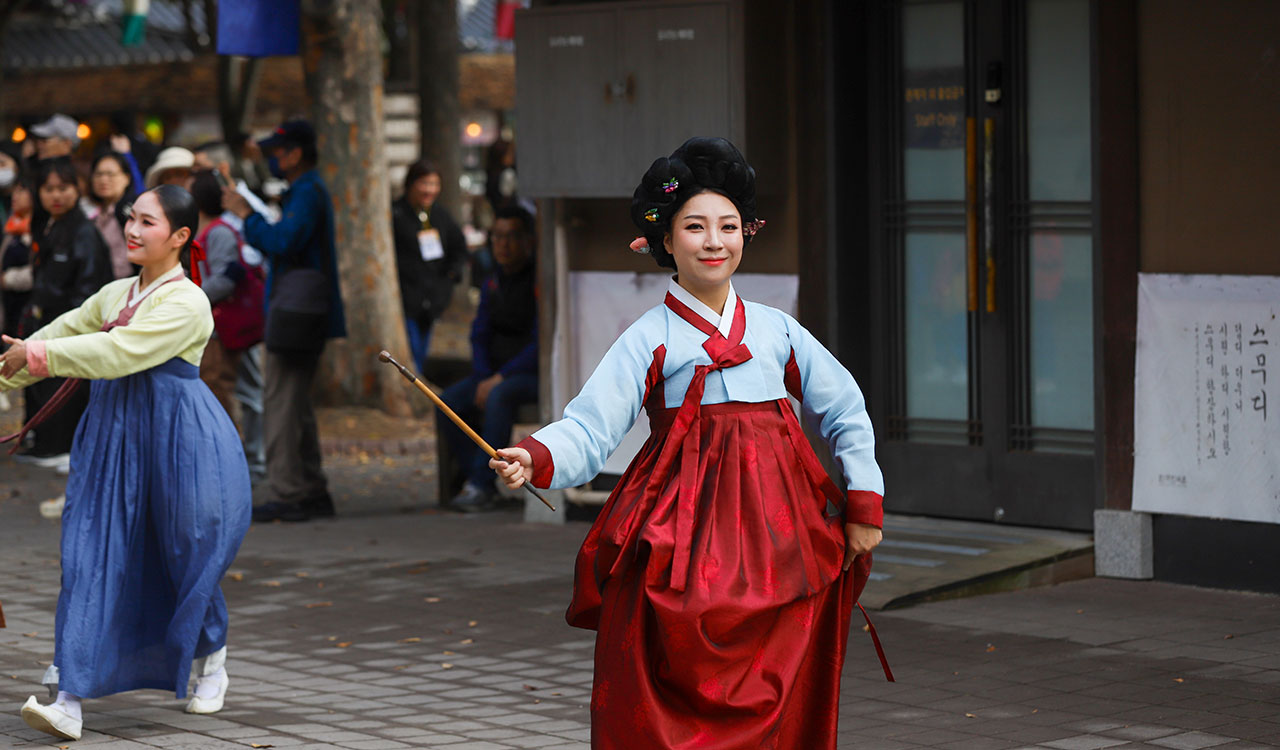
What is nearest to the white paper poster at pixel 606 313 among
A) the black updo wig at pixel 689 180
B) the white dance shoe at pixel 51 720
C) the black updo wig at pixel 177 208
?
the black updo wig at pixel 177 208

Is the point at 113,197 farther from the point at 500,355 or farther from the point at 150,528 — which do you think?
the point at 150,528

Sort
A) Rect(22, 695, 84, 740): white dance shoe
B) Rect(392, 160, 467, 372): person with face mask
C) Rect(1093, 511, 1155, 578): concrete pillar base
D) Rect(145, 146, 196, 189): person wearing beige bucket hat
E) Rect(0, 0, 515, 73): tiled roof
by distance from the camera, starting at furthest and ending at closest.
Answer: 1. Rect(0, 0, 515, 73): tiled roof
2. Rect(392, 160, 467, 372): person with face mask
3. Rect(145, 146, 196, 189): person wearing beige bucket hat
4. Rect(1093, 511, 1155, 578): concrete pillar base
5. Rect(22, 695, 84, 740): white dance shoe

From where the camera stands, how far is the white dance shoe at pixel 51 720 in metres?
5.90

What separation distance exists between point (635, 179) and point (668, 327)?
4.74 m

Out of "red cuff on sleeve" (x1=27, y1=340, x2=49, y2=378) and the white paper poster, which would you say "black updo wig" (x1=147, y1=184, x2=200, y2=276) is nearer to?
"red cuff on sleeve" (x1=27, y1=340, x2=49, y2=378)

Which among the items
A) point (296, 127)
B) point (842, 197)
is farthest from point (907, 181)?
point (296, 127)

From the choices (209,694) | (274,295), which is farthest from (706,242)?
(274,295)

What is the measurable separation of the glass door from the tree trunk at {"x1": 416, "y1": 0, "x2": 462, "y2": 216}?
563 inches

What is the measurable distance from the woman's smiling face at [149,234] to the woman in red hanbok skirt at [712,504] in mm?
2225

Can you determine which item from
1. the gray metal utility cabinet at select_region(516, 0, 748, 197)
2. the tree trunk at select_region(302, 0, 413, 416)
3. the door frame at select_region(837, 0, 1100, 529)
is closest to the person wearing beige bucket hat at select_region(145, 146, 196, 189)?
the gray metal utility cabinet at select_region(516, 0, 748, 197)

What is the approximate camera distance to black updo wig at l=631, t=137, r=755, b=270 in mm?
4773

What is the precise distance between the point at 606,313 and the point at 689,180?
5.24 m

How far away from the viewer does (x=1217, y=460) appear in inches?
311

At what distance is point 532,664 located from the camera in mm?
7129
